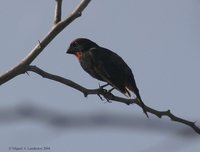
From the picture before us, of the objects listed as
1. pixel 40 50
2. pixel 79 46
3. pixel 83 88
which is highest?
pixel 79 46

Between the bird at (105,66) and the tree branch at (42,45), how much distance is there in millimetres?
1978

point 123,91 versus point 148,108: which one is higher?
point 123,91

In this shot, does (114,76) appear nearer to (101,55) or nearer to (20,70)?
(101,55)

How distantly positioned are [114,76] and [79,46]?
48.9 inches

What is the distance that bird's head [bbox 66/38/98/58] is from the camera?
659 centimetres

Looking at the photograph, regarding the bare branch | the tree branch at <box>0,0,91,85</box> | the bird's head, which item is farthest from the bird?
the tree branch at <box>0,0,91,85</box>

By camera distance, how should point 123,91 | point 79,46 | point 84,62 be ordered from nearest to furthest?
point 123,91, point 84,62, point 79,46

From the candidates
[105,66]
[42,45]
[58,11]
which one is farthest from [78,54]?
[42,45]

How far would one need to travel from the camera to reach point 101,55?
6336mm

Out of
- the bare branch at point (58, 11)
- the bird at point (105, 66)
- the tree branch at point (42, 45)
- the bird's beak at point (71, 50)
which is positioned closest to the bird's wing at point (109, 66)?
the bird at point (105, 66)

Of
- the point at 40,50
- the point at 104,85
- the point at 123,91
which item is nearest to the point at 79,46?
the point at 104,85

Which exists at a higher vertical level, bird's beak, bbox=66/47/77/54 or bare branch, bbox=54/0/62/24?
bird's beak, bbox=66/47/77/54

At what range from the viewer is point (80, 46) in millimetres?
6762

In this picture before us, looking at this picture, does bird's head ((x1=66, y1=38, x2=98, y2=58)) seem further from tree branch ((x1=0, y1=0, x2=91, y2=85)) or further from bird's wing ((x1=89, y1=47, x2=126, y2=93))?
tree branch ((x1=0, y1=0, x2=91, y2=85))
